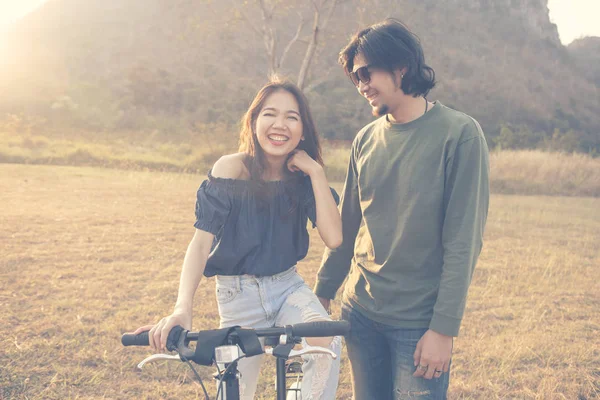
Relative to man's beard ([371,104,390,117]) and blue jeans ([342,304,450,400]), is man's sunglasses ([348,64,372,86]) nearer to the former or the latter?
man's beard ([371,104,390,117])

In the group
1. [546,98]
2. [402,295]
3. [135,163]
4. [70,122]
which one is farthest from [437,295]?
[546,98]

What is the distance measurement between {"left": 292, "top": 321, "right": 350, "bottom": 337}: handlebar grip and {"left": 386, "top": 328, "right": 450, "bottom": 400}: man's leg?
67 cm

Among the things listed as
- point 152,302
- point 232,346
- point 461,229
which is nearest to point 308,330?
point 232,346

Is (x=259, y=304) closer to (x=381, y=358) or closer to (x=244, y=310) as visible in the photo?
(x=244, y=310)

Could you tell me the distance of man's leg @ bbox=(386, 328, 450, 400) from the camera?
2.02 metres

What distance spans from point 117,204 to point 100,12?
146 feet

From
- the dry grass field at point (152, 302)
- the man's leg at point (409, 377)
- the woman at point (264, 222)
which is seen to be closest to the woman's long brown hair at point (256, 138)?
the woman at point (264, 222)

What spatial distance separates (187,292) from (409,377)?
89 centimetres

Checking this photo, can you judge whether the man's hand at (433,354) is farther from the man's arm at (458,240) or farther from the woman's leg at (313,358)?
the woman's leg at (313,358)

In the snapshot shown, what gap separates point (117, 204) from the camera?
10.1 meters

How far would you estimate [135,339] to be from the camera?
60.9 inches

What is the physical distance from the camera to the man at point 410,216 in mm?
1934

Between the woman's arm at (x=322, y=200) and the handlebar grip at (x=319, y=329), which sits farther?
the woman's arm at (x=322, y=200)

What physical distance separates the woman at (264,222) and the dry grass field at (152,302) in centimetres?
170
